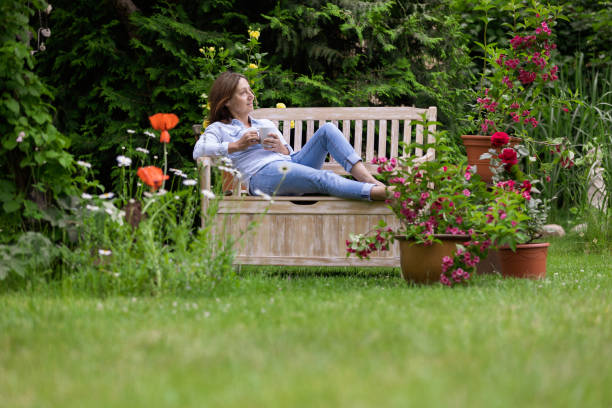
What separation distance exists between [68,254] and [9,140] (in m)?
0.62

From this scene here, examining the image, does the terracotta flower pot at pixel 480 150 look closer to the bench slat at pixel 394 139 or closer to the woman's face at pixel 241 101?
the bench slat at pixel 394 139

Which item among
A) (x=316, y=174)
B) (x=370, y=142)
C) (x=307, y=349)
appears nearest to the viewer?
(x=307, y=349)

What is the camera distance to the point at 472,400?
58.6 inches

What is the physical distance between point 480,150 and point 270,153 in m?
1.40

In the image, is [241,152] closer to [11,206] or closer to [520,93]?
[11,206]

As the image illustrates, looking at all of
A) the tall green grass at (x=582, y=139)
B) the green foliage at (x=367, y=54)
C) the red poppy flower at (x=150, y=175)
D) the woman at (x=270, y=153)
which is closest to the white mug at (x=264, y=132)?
the woman at (x=270, y=153)

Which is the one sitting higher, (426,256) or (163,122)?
(163,122)

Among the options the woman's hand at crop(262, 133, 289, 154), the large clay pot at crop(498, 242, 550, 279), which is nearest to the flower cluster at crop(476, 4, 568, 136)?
the large clay pot at crop(498, 242, 550, 279)

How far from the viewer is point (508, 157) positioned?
377 cm

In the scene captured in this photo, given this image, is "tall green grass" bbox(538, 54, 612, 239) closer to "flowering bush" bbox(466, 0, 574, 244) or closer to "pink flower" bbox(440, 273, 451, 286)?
"flowering bush" bbox(466, 0, 574, 244)

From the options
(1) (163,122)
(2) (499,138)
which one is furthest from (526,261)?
(1) (163,122)

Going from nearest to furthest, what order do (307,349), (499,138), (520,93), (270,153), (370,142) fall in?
(307,349) < (499,138) < (270,153) < (520,93) < (370,142)

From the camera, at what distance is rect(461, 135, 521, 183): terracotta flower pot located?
4336 millimetres

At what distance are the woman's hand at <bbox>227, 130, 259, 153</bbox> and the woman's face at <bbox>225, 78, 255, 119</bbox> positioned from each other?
0.53 metres
